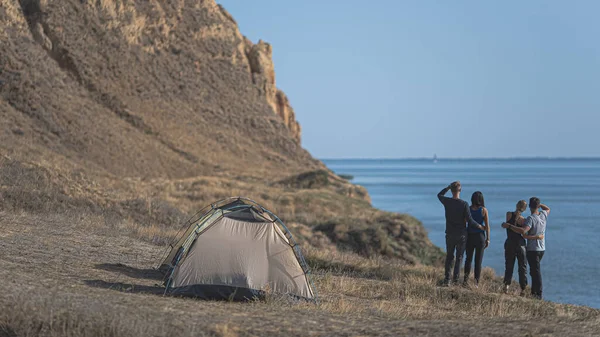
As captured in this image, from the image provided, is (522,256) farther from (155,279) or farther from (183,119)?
(183,119)

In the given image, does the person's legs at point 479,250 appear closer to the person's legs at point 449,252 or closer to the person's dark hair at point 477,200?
the person's legs at point 449,252

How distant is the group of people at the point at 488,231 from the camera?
14.4 meters

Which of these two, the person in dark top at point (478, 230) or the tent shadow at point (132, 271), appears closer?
the tent shadow at point (132, 271)

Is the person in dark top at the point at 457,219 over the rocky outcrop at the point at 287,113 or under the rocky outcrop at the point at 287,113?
under

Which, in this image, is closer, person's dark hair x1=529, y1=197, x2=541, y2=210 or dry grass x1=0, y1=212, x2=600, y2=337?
dry grass x1=0, y1=212, x2=600, y2=337

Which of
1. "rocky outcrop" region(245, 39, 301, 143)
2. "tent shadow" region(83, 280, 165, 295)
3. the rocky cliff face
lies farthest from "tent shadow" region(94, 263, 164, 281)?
"rocky outcrop" region(245, 39, 301, 143)

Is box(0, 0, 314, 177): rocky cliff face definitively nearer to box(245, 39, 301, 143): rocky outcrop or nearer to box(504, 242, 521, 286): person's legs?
box(245, 39, 301, 143): rocky outcrop

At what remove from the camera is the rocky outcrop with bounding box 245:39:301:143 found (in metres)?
79.4

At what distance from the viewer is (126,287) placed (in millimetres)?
12617

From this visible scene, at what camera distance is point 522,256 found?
14.8 m

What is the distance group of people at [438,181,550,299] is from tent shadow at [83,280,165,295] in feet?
16.9

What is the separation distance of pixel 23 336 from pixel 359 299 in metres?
5.97

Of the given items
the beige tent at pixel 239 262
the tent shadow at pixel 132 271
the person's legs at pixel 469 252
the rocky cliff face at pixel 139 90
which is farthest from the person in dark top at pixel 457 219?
the rocky cliff face at pixel 139 90

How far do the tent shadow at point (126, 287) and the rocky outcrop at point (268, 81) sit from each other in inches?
2567
